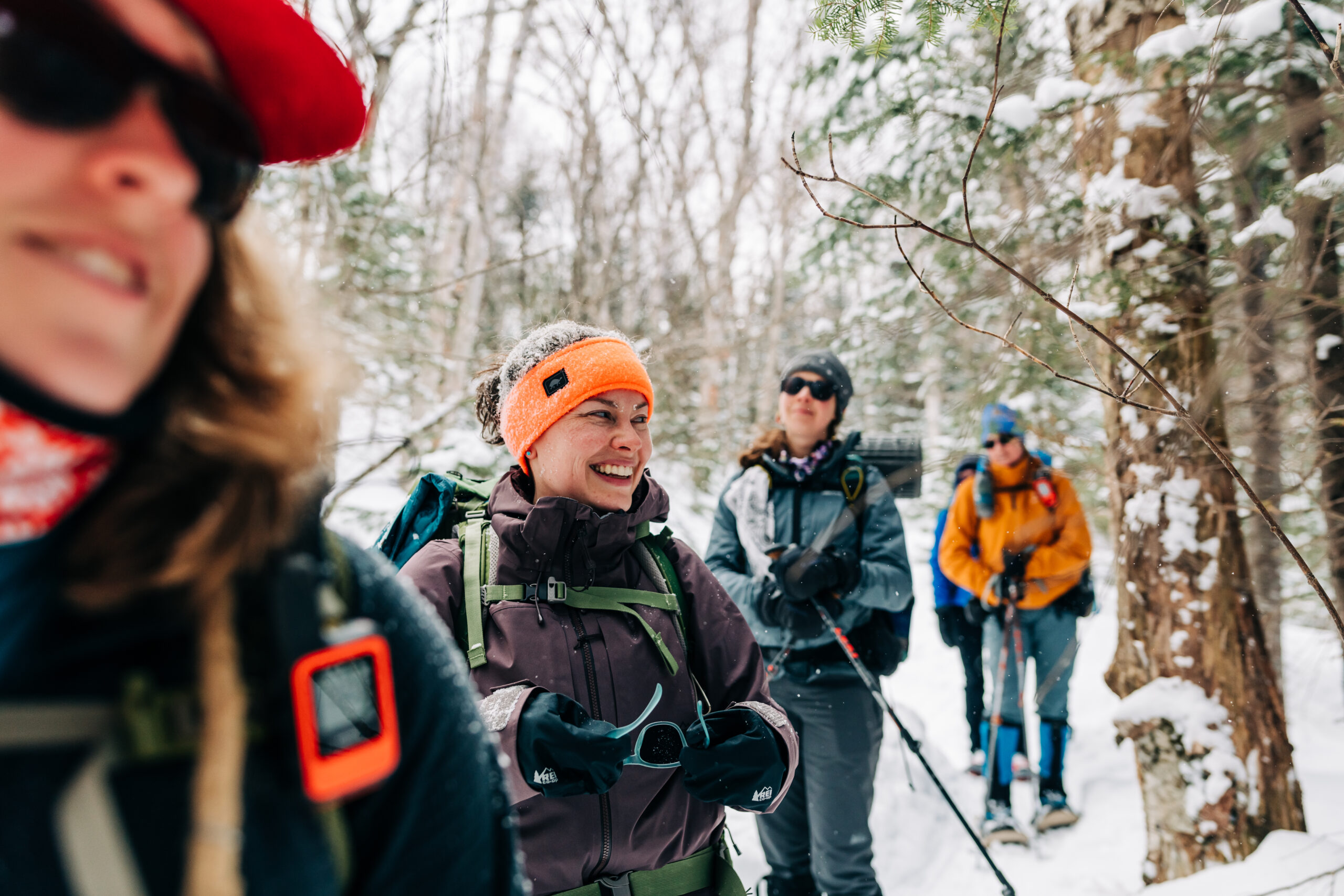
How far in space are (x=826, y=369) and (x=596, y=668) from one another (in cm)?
228

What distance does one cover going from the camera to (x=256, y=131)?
2.79 feet

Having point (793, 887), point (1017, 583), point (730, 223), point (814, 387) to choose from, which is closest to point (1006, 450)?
point (1017, 583)

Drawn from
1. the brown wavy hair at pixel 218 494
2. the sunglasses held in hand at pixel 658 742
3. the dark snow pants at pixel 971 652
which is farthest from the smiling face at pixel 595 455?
the dark snow pants at pixel 971 652

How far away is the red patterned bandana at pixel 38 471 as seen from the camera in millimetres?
571

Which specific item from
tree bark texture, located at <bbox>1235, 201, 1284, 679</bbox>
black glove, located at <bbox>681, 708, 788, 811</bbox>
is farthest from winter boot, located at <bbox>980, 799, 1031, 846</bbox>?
black glove, located at <bbox>681, 708, 788, 811</bbox>

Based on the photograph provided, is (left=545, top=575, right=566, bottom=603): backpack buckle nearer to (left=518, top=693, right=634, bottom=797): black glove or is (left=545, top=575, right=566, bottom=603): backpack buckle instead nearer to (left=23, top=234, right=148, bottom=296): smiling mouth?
(left=518, top=693, right=634, bottom=797): black glove

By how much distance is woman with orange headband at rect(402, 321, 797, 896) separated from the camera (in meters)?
1.57

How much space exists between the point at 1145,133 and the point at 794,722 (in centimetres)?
332

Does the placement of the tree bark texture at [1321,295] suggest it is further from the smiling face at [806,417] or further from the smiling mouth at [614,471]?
the smiling mouth at [614,471]

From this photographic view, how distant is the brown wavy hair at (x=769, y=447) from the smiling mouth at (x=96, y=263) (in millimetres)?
3004

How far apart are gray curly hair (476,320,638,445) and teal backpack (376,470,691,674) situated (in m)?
0.27

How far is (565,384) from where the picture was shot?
1975mm

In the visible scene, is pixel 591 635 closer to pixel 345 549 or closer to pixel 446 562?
pixel 446 562

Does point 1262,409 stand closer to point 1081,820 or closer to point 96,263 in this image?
point 1081,820
